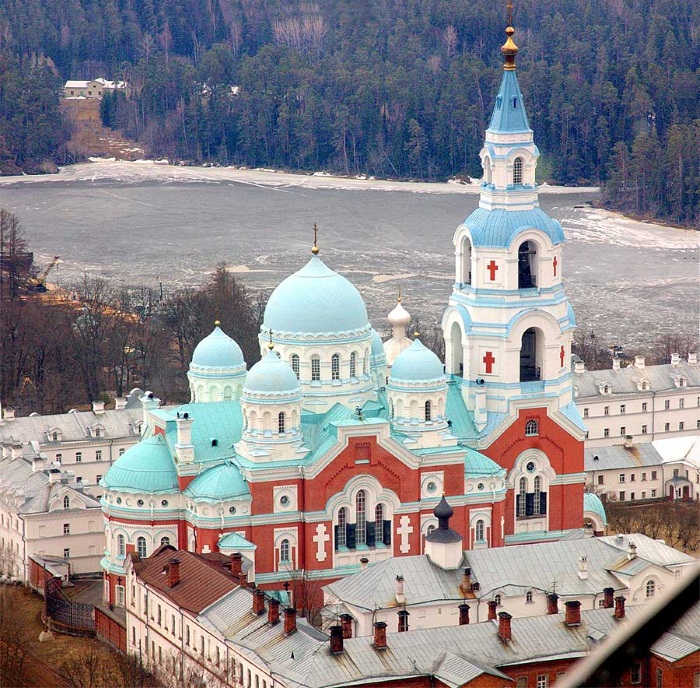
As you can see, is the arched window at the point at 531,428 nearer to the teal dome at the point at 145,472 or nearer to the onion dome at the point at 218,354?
the onion dome at the point at 218,354

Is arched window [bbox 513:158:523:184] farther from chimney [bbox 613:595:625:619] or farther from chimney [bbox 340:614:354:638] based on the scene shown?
chimney [bbox 340:614:354:638]

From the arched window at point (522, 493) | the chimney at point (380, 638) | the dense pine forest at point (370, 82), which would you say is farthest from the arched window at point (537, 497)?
the dense pine forest at point (370, 82)

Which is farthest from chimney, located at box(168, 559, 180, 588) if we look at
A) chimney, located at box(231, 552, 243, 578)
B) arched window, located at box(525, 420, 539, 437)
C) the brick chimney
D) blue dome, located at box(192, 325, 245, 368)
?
arched window, located at box(525, 420, 539, 437)

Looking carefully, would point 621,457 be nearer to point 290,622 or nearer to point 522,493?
point 522,493

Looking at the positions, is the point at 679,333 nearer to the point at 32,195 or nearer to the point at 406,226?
the point at 406,226

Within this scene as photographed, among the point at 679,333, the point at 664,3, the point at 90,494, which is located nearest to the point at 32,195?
the point at 664,3
